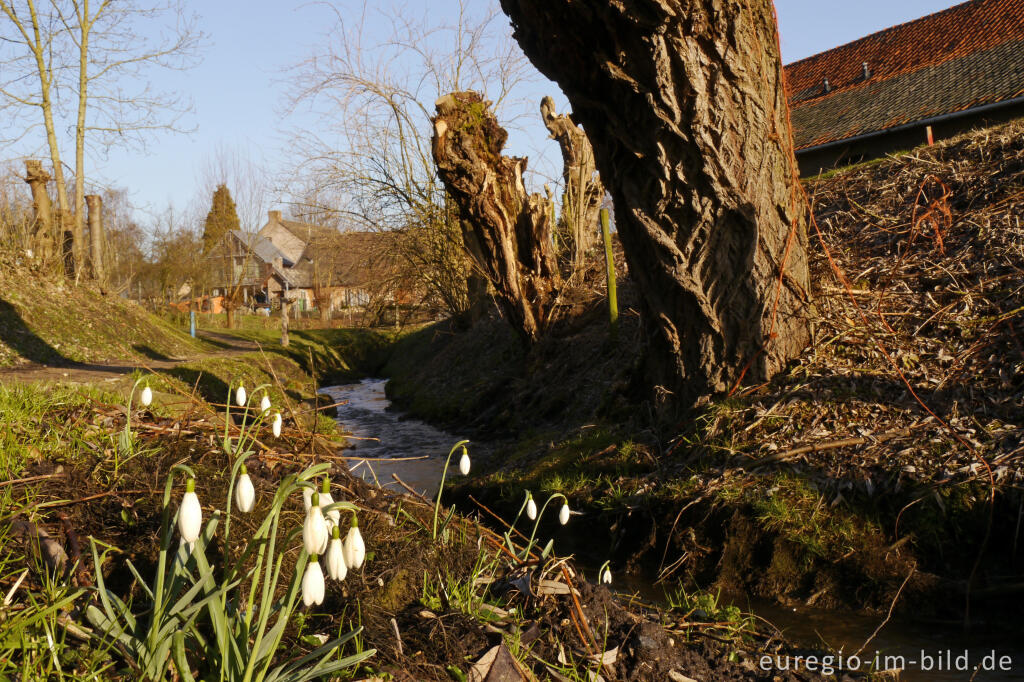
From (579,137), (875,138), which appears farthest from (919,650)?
(875,138)

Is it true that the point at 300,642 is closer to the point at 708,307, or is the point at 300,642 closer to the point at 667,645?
the point at 667,645

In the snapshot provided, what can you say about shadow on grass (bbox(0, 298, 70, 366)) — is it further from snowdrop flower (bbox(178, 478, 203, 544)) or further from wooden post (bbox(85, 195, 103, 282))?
snowdrop flower (bbox(178, 478, 203, 544))

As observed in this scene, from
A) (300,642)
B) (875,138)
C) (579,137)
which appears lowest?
(300,642)

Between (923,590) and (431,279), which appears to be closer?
(923,590)

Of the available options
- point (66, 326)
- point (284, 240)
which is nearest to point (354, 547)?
point (66, 326)

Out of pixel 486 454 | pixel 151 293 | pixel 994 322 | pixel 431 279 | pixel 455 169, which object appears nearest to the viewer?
pixel 994 322

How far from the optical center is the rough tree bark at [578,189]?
449 inches

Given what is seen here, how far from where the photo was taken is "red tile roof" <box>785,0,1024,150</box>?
17.7 meters

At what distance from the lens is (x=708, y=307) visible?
16.7 ft

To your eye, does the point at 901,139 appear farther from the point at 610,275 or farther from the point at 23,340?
the point at 23,340

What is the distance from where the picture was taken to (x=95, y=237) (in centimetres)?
1861

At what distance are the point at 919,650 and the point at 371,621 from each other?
2.47m

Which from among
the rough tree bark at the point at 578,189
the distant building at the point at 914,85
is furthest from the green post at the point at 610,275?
the distant building at the point at 914,85

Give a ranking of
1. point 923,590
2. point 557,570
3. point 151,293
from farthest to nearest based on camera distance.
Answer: point 151,293
point 923,590
point 557,570
